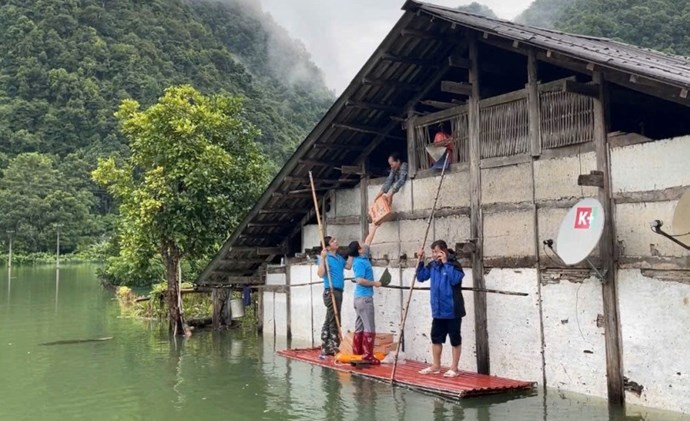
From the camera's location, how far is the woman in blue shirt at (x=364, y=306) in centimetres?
870

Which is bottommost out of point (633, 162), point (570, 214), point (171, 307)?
point (171, 307)

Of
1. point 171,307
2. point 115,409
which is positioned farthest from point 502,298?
point 171,307

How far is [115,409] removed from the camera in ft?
23.6

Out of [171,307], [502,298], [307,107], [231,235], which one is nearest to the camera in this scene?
[502,298]

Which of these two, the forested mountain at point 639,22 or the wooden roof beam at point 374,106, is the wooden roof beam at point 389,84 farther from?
the forested mountain at point 639,22

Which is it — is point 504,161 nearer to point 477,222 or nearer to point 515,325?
point 477,222

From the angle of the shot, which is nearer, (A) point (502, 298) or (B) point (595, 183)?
(B) point (595, 183)

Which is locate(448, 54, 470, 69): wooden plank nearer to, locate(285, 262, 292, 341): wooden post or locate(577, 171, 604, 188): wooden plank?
locate(577, 171, 604, 188): wooden plank

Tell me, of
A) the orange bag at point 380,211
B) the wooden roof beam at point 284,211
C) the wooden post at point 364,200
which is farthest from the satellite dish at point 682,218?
the wooden roof beam at point 284,211

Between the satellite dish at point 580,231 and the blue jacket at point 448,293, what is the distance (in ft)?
4.36

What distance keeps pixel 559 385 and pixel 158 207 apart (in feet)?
26.6

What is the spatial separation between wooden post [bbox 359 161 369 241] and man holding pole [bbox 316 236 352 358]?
859 mm

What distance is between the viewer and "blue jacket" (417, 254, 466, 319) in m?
7.42

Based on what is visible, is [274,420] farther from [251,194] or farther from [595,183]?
[251,194]
